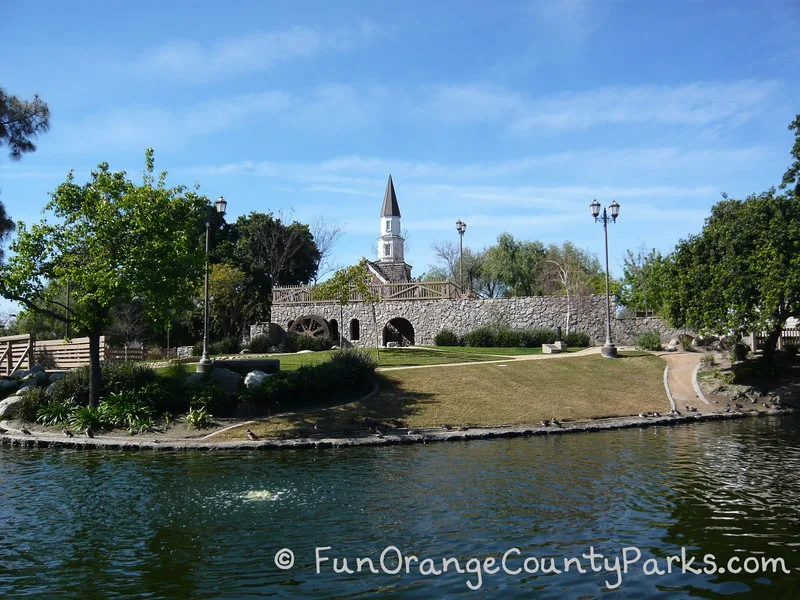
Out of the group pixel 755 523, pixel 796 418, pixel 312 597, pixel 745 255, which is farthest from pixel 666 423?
pixel 312 597

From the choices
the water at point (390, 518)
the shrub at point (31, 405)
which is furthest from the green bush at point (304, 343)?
the water at point (390, 518)

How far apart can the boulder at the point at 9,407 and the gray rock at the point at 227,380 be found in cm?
546

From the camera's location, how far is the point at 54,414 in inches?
697

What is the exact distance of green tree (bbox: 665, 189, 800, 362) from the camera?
2005 centimetres

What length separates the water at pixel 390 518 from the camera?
6.81 m

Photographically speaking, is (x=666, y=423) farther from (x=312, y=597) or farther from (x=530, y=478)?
(x=312, y=597)

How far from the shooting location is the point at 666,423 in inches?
708


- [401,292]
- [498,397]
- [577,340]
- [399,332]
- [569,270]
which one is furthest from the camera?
[569,270]

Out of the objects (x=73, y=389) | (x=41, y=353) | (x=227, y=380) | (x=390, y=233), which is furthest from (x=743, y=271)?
(x=390, y=233)

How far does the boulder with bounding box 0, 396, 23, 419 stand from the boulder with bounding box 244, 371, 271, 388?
6462 millimetres

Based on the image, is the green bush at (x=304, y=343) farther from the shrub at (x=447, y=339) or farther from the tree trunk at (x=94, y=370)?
the tree trunk at (x=94, y=370)

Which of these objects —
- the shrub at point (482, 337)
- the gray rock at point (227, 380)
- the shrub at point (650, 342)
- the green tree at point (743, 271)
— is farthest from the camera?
the shrub at point (482, 337)

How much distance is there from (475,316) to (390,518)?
92.5ft

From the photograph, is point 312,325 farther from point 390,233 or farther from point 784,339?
point 390,233
